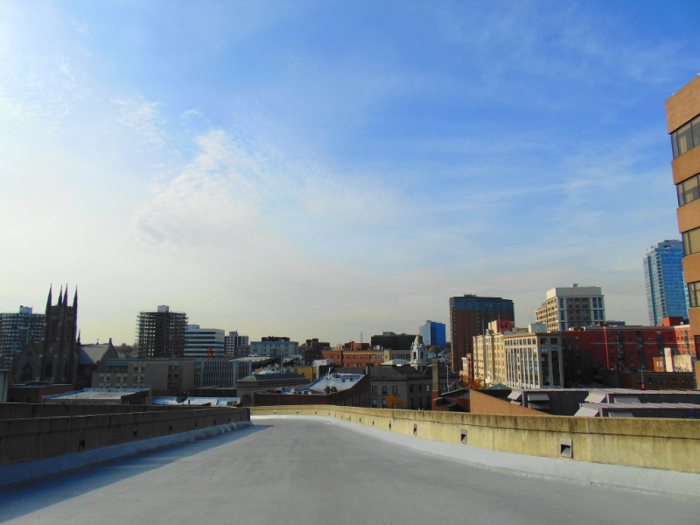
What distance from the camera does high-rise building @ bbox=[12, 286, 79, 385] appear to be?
124 meters

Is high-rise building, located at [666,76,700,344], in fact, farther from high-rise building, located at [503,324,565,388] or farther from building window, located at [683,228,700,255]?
high-rise building, located at [503,324,565,388]

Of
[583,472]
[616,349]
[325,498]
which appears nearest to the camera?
[325,498]

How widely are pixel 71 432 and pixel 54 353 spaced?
143639 millimetres

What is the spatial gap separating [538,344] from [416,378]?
3358cm

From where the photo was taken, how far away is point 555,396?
26.6 meters

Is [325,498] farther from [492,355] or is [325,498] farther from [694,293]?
[492,355]

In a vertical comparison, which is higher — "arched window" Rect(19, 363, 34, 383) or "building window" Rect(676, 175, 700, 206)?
"building window" Rect(676, 175, 700, 206)

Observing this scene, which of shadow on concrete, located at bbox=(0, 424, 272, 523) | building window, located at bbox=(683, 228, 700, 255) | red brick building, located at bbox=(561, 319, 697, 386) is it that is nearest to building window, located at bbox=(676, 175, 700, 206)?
building window, located at bbox=(683, 228, 700, 255)

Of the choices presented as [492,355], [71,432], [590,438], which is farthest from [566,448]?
[492,355]

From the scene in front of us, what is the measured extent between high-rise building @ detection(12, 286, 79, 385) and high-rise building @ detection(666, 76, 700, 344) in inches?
5777

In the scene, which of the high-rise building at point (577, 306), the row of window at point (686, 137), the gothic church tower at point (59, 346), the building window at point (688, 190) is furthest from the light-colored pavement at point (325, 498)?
the high-rise building at point (577, 306)

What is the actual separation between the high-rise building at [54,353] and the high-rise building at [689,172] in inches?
5777

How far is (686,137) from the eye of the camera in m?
20.7

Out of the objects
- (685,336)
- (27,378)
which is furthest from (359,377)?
(27,378)
